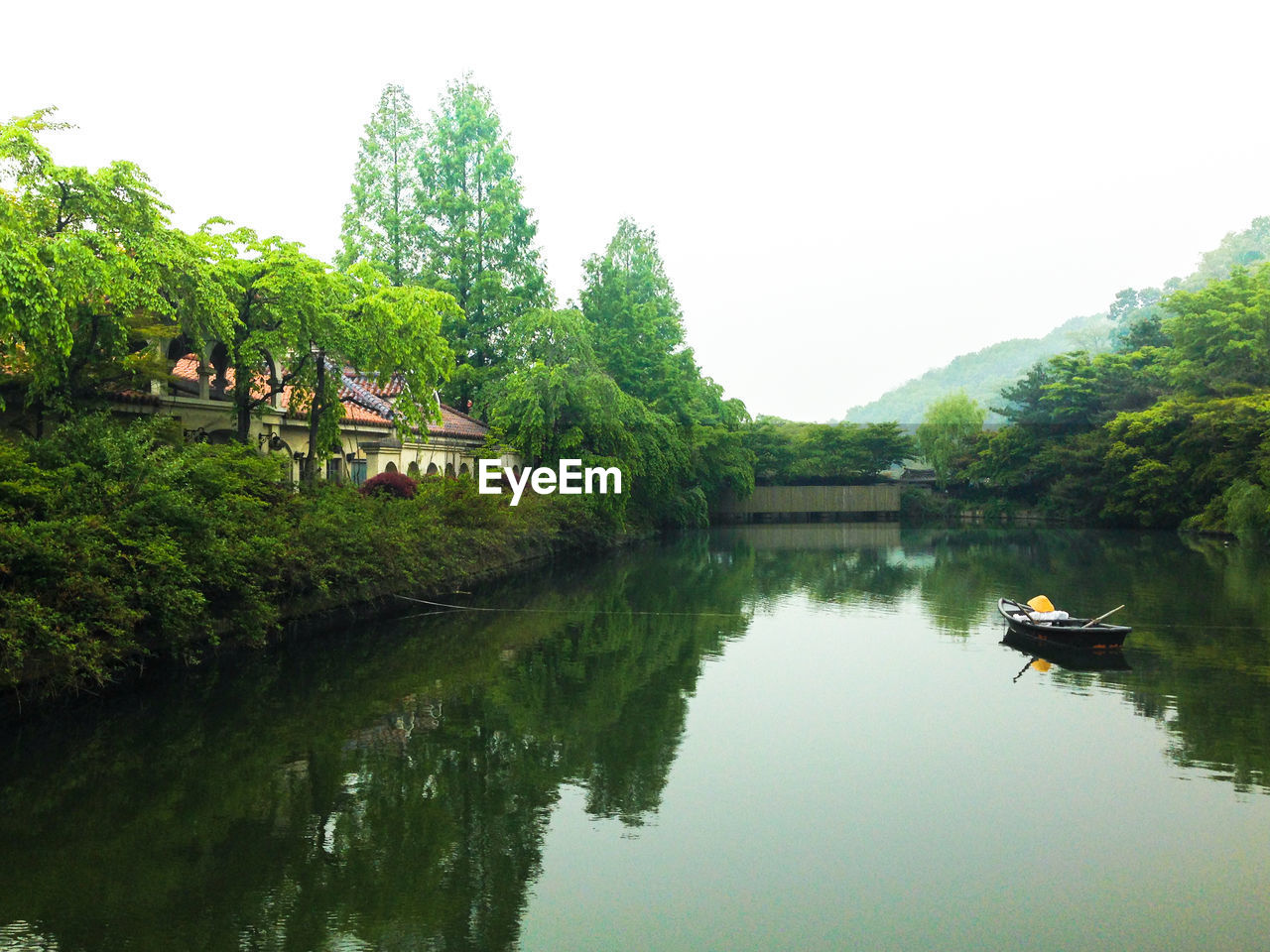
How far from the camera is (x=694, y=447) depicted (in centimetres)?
4381

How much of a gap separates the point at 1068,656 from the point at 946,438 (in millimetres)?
43458

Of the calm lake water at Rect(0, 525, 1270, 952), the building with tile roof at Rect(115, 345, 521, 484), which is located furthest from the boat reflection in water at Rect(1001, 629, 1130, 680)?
the building with tile roof at Rect(115, 345, 521, 484)

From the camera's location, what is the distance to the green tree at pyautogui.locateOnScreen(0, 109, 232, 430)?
10.6 metres

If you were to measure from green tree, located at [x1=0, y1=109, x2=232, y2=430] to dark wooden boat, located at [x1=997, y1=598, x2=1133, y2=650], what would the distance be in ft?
38.4

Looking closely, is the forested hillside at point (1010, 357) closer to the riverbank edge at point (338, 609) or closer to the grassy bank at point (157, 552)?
the riverbank edge at point (338, 609)

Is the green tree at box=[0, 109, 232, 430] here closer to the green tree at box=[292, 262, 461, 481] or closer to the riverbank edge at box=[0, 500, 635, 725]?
the green tree at box=[292, 262, 461, 481]

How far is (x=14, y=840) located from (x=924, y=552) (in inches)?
1101

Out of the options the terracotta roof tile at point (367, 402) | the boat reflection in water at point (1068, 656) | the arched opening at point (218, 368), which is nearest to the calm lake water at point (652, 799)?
the boat reflection in water at point (1068, 656)

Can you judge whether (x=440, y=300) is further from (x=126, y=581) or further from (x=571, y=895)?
(x=571, y=895)

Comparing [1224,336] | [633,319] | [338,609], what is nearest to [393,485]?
[338,609]

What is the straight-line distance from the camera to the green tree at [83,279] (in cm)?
1061

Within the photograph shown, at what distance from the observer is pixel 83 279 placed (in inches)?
436

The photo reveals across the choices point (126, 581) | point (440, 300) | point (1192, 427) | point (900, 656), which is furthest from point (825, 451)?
point (126, 581)

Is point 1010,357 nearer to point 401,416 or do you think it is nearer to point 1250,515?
point 1250,515
